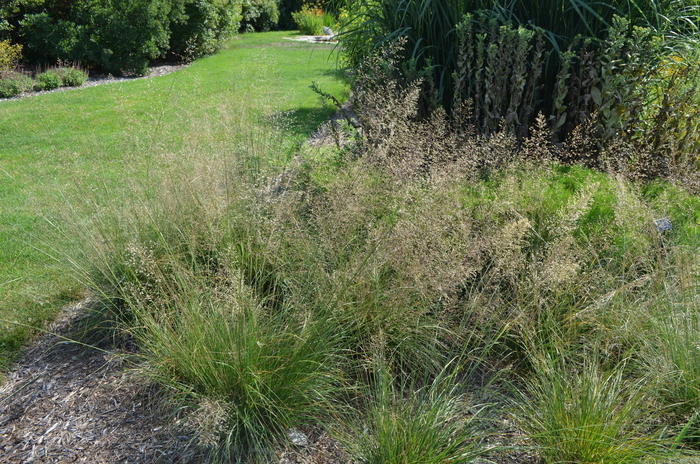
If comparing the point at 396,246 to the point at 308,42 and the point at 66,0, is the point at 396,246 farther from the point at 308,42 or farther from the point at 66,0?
the point at 308,42

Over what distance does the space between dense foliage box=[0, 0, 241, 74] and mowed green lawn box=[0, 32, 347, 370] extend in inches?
41.0

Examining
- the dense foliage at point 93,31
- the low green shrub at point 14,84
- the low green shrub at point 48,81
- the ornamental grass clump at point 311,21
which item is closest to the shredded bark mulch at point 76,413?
the low green shrub at point 14,84

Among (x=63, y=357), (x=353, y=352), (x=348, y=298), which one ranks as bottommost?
(x=63, y=357)

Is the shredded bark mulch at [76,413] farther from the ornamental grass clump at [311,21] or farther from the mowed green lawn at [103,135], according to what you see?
the ornamental grass clump at [311,21]

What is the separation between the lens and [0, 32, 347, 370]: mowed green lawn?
3.51 metres

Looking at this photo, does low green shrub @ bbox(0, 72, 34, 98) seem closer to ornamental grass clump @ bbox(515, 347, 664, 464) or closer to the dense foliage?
the dense foliage

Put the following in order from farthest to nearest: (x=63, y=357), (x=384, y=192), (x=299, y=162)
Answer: (x=299, y=162)
(x=384, y=192)
(x=63, y=357)

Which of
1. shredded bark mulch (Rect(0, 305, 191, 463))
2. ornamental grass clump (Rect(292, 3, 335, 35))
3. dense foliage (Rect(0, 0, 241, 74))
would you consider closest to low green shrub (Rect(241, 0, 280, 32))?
ornamental grass clump (Rect(292, 3, 335, 35))

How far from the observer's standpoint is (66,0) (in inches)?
479

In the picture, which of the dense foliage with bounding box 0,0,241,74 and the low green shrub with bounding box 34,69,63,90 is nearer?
the low green shrub with bounding box 34,69,63,90

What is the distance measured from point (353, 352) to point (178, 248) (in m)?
1.21

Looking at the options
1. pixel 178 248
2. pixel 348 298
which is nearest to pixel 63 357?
pixel 178 248

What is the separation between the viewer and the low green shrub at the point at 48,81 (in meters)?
10.2

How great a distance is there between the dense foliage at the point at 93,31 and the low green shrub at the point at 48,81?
1216 millimetres
